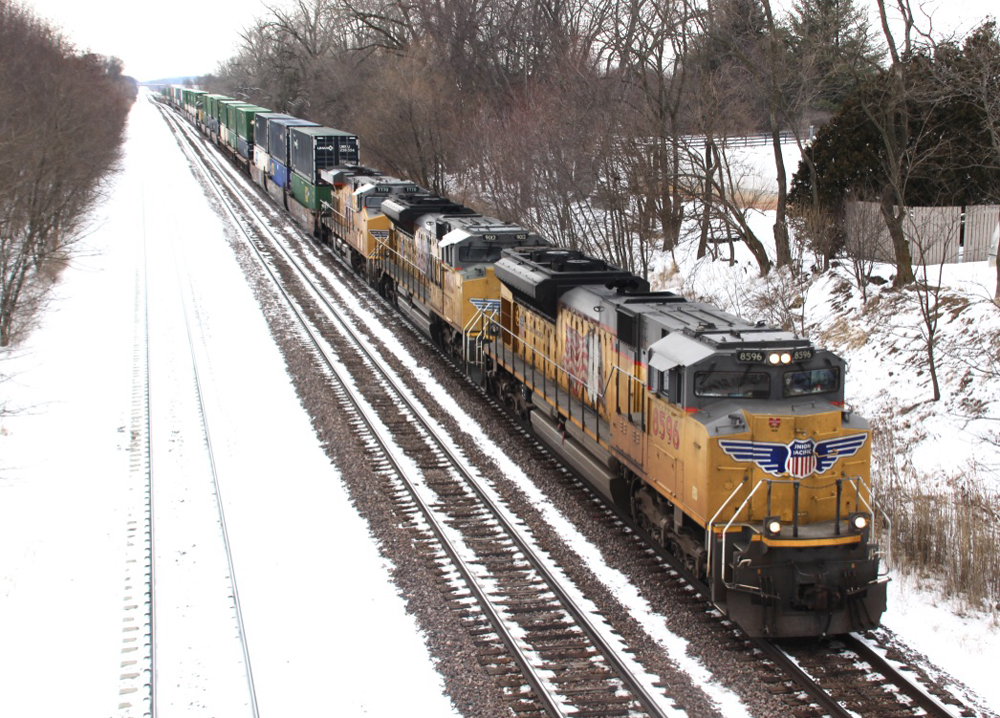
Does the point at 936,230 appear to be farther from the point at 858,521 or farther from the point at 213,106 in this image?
the point at 213,106

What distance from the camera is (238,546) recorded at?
13.5m

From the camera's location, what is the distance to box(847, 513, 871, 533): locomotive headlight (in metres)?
10.2

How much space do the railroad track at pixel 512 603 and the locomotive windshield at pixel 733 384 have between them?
2568 mm

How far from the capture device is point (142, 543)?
13578mm

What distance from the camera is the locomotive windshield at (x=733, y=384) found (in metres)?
10.7

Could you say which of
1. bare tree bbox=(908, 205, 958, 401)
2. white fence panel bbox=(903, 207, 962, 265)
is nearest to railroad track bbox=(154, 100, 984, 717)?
bare tree bbox=(908, 205, 958, 401)

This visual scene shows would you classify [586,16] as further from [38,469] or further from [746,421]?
[746,421]

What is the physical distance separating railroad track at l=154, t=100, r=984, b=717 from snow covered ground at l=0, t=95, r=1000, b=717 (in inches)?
30.9

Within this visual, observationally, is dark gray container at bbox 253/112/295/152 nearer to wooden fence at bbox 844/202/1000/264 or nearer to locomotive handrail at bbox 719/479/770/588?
wooden fence at bbox 844/202/1000/264

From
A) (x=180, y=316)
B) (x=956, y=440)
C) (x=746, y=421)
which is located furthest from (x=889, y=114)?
(x=180, y=316)

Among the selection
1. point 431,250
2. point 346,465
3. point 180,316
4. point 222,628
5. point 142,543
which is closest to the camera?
point 222,628

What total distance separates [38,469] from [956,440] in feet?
50.7

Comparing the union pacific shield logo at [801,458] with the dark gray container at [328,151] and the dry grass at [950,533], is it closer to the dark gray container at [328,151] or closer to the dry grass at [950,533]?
the dry grass at [950,533]

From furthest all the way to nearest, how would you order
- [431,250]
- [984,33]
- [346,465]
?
[431,250], [984,33], [346,465]
